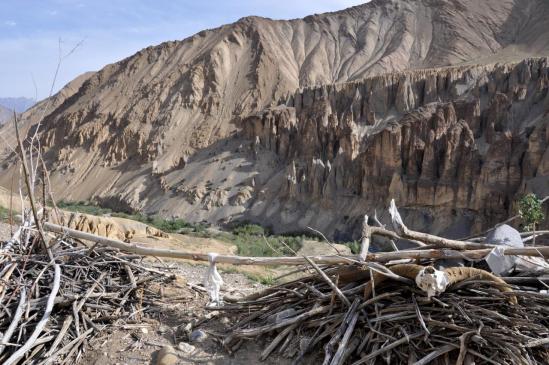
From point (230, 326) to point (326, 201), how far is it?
38679 mm

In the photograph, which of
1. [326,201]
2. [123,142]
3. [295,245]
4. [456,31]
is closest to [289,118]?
[326,201]

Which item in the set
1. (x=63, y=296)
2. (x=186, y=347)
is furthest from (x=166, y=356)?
(x=63, y=296)

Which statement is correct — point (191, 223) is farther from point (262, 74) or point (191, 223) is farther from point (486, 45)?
point (486, 45)

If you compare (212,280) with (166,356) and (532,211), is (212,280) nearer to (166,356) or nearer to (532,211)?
(166,356)

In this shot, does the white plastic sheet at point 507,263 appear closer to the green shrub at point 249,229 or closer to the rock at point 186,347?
the rock at point 186,347

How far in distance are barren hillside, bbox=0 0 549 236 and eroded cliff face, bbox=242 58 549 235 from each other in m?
0.12

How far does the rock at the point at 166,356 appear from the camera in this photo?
12.3ft

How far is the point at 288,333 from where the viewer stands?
3.83 metres

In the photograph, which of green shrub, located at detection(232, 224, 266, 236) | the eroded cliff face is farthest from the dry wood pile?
green shrub, located at detection(232, 224, 266, 236)

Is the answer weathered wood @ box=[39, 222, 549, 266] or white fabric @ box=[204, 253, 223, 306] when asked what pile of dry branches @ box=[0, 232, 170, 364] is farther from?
white fabric @ box=[204, 253, 223, 306]

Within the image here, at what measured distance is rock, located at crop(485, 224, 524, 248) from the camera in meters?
3.90

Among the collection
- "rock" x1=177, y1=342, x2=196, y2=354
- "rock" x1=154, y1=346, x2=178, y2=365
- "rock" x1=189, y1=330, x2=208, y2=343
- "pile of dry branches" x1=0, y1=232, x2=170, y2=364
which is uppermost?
"pile of dry branches" x1=0, y1=232, x2=170, y2=364

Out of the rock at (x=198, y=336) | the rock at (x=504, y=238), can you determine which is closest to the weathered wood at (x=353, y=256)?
the rock at (x=504, y=238)

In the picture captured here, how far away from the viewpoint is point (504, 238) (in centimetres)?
394
